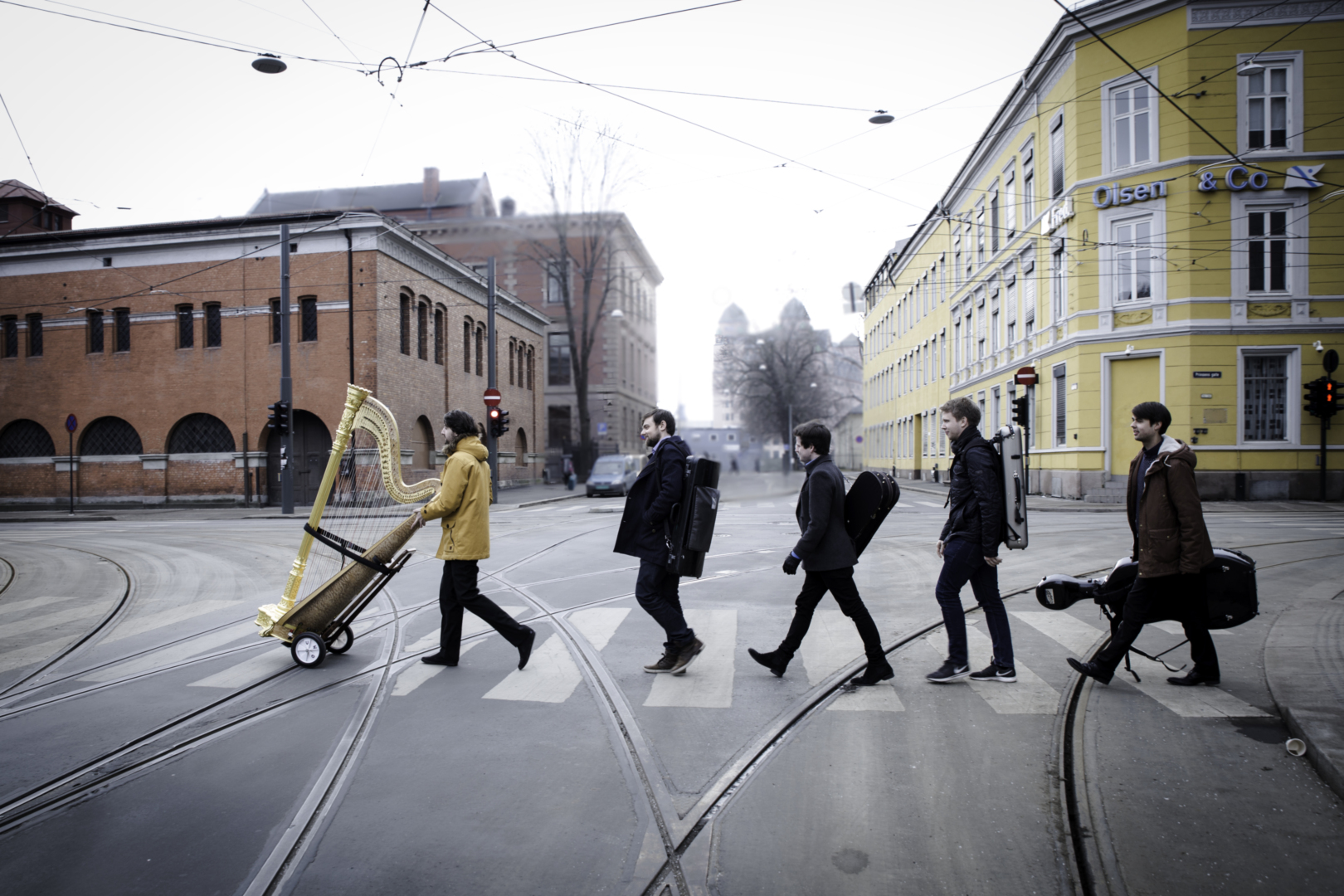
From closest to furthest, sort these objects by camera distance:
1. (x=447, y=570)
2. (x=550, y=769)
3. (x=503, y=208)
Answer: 1. (x=550, y=769)
2. (x=447, y=570)
3. (x=503, y=208)

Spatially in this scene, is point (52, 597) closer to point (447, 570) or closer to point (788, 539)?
point (447, 570)

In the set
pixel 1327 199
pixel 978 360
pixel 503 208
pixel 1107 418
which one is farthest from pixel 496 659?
pixel 503 208

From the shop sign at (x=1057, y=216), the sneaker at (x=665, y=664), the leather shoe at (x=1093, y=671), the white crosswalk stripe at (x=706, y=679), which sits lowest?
the white crosswalk stripe at (x=706, y=679)

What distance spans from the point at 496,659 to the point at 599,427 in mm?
46731

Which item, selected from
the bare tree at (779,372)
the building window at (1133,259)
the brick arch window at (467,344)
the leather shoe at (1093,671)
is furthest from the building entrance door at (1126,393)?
the bare tree at (779,372)

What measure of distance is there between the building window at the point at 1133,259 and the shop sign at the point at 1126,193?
0.59m

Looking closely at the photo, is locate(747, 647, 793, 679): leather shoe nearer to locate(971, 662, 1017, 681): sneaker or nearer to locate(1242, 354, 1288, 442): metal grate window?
locate(971, 662, 1017, 681): sneaker

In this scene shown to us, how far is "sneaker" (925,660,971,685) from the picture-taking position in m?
5.65

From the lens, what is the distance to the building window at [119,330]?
3066 cm

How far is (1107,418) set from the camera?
2448 centimetres

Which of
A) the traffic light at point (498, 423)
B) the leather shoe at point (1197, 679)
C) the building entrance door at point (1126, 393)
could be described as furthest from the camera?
the traffic light at point (498, 423)

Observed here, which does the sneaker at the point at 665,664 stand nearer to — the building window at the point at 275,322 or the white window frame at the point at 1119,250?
the white window frame at the point at 1119,250

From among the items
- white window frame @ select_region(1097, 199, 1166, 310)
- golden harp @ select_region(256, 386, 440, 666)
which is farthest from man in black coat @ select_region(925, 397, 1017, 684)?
white window frame @ select_region(1097, 199, 1166, 310)

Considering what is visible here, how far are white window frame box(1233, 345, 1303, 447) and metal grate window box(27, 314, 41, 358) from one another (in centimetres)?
3842
